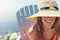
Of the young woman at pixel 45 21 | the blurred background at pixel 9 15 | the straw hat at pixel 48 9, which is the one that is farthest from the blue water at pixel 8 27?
the straw hat at pixel 48 9

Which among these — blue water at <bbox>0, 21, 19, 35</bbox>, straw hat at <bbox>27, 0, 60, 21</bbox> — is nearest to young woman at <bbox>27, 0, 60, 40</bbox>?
straw hat at <bbox>27, 0, 60, 21</bbox>

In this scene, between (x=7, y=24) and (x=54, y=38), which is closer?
(x=54, y=38)

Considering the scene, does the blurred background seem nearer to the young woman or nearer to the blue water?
the blue water

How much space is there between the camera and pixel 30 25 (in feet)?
4.26

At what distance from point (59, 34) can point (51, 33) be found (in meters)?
0.06

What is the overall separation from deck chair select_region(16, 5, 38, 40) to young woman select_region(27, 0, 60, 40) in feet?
0.14

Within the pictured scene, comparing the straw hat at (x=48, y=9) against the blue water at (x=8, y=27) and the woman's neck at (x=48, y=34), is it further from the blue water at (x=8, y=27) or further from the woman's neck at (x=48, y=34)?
the blue water at (x=8, y=27)

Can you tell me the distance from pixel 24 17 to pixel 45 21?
0.57 feet

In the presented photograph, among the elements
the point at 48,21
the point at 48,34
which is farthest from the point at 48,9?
the point at 48,34

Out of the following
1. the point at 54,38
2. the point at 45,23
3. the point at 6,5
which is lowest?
the point at 54,38

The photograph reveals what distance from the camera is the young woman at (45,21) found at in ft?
3.86

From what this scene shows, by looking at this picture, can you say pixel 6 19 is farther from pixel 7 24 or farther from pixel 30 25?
pixel 30 25

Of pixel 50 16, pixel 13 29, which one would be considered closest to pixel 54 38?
pixel 50 16

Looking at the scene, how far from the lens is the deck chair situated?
132 centimetres
